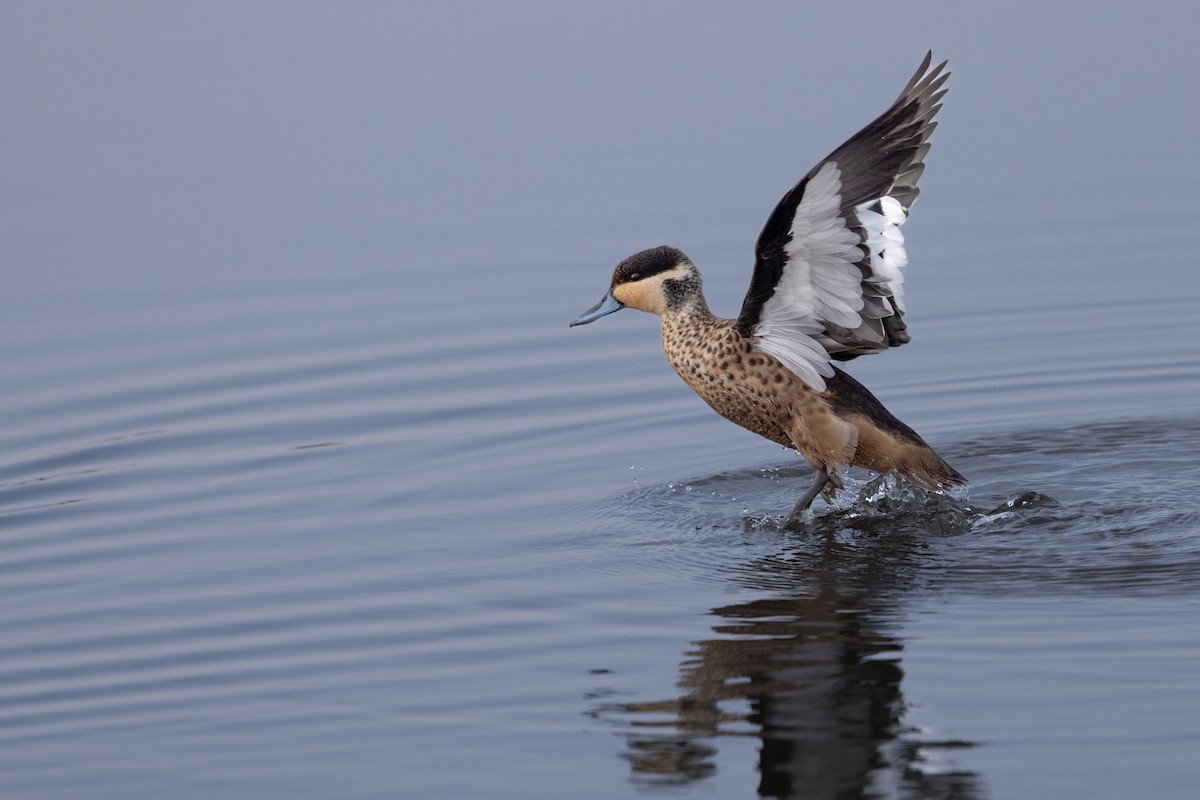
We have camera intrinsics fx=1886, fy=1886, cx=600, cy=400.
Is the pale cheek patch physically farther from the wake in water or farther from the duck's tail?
the wake in water

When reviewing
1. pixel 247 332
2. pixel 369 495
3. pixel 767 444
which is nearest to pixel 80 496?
pixel 369 495

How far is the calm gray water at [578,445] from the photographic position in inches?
229

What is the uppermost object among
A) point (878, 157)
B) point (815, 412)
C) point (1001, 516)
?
point (878, 157)

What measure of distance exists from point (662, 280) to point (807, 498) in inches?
49.3

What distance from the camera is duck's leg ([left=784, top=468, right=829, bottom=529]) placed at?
825 cm

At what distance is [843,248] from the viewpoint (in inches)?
295

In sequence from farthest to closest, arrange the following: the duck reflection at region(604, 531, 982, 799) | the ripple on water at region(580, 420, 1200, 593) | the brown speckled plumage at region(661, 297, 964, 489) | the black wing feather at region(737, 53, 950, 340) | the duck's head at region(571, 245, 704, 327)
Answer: the duck's head at region(571, 245, 704, 327)
the brown speckled plumage at region(661, 297, 964, 489)
the black wing feather at region(737, 53, 950, 340)
the ripple on water at region(580, 420, 1200, 593)
the duck reflection at region(604, 531, 982, 799)

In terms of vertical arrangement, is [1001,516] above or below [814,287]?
below

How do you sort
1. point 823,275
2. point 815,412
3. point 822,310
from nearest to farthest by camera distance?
point 823,275, point 822,310, point 815,412

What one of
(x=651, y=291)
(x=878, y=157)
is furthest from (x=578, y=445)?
(x=878, y=157)

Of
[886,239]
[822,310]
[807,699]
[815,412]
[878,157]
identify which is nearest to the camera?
[807,699]

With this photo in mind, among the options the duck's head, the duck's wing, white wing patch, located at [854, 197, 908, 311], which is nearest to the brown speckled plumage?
the duck's wing

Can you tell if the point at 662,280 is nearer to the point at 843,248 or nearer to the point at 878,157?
the point at 843,248

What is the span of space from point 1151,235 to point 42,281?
7.31m
